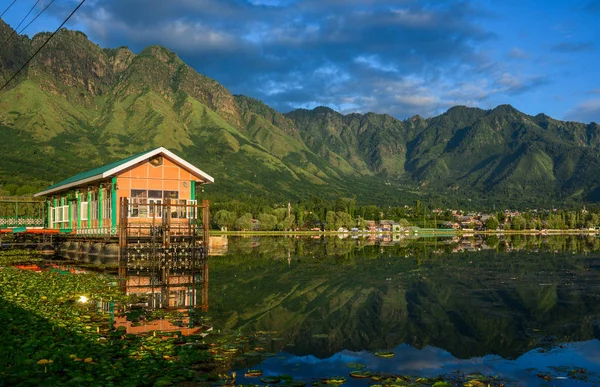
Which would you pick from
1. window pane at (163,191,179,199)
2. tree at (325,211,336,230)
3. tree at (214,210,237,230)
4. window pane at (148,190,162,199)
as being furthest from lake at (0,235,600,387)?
tree at (325,211,336,230)

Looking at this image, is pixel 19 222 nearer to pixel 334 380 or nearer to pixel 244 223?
pixel 334 380

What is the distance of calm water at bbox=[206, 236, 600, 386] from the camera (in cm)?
1313

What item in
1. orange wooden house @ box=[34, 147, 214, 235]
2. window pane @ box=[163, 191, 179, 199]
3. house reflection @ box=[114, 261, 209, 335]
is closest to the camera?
house reflection @ box=[114, 261, 209, 335]

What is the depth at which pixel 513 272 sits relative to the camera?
3544 centimetres

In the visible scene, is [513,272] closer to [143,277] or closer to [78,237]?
[143,277]

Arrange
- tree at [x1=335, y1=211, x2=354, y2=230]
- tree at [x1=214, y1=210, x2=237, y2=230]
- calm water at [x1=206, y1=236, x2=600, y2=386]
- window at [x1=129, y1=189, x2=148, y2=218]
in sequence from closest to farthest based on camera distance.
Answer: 1. calm water at [x1=206, y1=236, x2=600, y2=386]
2. window at [x1=129, y1=189, x2=148, y2=218]
3. tree at [x1=214, y1=210, x2=237, y2=230]
4. tree at [x1=335, y1=211, x2=354, y2=230]

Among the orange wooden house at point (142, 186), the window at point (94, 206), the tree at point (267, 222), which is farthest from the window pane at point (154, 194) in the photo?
the tree at point (267, 222)

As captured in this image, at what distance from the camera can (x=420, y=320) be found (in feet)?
62.4

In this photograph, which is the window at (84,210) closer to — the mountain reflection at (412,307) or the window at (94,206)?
the window at (94,206)

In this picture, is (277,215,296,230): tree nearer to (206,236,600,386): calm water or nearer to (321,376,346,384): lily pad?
(206,236,600,386): calm water

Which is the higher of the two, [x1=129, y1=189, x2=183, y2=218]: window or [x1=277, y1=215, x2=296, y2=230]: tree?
[x1=129, y1=189, x2=183, y2=218]: window

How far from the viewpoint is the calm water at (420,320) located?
517 inches

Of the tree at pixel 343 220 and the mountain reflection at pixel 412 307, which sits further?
the tree at pixel 343 220

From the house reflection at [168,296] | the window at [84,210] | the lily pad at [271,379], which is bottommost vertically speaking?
the lily pad at [271,379]
